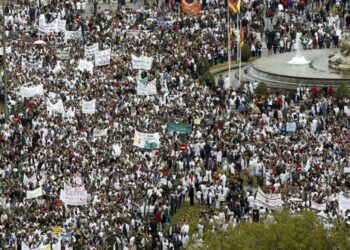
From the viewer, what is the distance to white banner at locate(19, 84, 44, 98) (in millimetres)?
73312

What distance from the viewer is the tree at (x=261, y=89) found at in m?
73.0

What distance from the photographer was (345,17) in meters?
86.8

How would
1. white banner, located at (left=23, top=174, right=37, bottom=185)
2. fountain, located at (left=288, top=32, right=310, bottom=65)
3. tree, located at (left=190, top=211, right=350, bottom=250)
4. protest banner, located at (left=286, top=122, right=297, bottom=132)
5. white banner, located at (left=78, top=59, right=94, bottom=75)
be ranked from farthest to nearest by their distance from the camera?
1. fountain, located at (left=288, top=32, right=310, bottom=65)
2. white banner, located at (left=78, top=59, right=94, bottom=75)
3. protest banner, located at (left=286, top=122, right=297, bottom=132)
4. white banner, located at (left=23, top=174, right=37, bottom=185)
5. tree, located at (left=190, top=211, right=350, bottom=250)

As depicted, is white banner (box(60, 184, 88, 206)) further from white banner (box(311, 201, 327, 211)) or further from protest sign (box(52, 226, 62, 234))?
white banner (box(311, 201, 327, 211))

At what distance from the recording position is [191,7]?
289 feet

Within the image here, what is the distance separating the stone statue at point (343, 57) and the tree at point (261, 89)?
5044mm

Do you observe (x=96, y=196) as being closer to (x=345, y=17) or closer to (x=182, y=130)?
(x=182, y=130)

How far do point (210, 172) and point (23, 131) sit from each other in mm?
10331

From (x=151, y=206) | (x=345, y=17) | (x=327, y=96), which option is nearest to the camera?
(x=151, y=206)

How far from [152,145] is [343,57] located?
16.3 metres

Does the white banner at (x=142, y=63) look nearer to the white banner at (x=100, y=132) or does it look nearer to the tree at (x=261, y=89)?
the tree at (x=261, y=89)

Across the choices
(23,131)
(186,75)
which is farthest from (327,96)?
(23,131)

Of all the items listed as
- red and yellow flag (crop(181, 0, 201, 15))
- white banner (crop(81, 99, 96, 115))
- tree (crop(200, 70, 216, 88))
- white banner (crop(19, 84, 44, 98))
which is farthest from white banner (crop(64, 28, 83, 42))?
white banner (crop(81, 99, 96, 115))

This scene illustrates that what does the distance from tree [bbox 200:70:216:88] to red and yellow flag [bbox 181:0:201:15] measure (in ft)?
39.3
